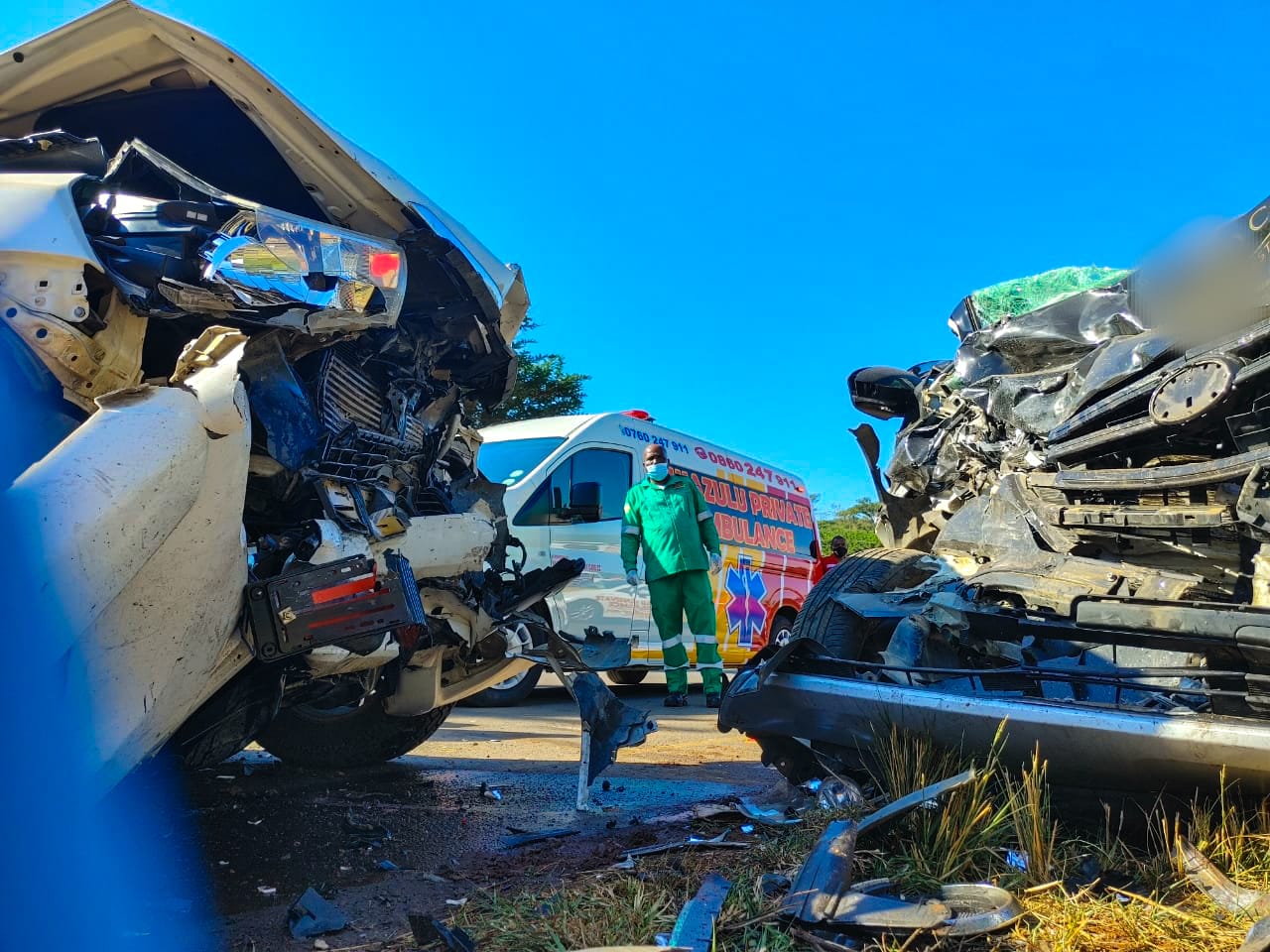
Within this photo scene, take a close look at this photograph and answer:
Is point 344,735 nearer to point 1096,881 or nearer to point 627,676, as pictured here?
point 1096,881

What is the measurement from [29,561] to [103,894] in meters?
1.30

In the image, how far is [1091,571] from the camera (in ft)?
9.45

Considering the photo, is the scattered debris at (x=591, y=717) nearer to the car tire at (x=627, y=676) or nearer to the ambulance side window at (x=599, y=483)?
the ambulance side window at (x=599, y=483)

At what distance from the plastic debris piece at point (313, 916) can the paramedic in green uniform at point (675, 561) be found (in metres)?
4.32

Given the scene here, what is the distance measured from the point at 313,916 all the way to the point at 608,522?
18.5 feet

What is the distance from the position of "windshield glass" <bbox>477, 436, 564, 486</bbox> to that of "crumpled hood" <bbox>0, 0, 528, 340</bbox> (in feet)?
14.8

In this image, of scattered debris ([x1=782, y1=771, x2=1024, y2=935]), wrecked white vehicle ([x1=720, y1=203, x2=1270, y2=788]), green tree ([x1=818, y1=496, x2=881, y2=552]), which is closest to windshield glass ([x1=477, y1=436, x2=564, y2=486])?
wrecked white vehicle ([x1=720, y1=203, x2=1270, y2=788])

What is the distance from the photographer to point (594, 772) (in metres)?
3.55

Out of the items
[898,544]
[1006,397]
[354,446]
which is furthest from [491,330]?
[898,544]

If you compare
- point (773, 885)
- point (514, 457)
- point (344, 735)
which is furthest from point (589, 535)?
point (773, 885)

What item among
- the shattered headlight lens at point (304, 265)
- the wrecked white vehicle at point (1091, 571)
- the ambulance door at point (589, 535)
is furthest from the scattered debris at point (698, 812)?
the ambulance door at point (589, 535)

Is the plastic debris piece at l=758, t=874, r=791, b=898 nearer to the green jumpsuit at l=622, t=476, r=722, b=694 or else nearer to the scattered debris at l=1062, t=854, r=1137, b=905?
the scattered debris at l=1062, t=854, r=1137, b=905

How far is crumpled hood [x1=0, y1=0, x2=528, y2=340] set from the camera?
2529 mm

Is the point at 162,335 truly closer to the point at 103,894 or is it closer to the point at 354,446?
the point at 354,446
